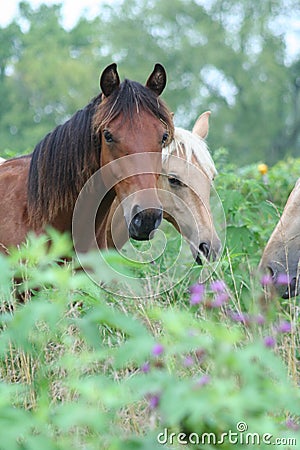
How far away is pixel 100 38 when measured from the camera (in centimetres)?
3447

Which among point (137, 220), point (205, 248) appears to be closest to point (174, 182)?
point (205, 248)

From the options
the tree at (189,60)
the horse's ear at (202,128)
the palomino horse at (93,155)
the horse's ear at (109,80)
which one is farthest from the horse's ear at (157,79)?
the tree at (189,60)

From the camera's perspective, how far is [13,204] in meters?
4.33

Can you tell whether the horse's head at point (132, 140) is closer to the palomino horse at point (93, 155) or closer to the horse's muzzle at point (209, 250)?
the palomino horse at point (93, 155)

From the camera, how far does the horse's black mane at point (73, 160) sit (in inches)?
163

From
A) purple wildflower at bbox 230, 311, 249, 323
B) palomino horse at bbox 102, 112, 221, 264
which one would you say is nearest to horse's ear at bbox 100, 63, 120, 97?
palomino horse at bbox 102, 112, 221, 264

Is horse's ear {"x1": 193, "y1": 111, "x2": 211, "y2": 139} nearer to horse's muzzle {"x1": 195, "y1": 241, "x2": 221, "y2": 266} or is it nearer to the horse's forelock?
horse's muzzle {"x1": 195, "y1": 241, "x2": 221, "y2": 266}

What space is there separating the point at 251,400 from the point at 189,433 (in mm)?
347

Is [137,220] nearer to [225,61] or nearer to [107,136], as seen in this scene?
[107,136]

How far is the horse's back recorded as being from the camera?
4219mm

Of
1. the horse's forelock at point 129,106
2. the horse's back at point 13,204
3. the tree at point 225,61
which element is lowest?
the horse's back at point 13,204

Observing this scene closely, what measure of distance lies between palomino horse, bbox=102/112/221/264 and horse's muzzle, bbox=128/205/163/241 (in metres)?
0.76

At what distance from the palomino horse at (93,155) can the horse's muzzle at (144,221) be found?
0.04 ft

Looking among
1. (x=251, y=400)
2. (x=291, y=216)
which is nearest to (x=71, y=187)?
(x=291, y=216)
